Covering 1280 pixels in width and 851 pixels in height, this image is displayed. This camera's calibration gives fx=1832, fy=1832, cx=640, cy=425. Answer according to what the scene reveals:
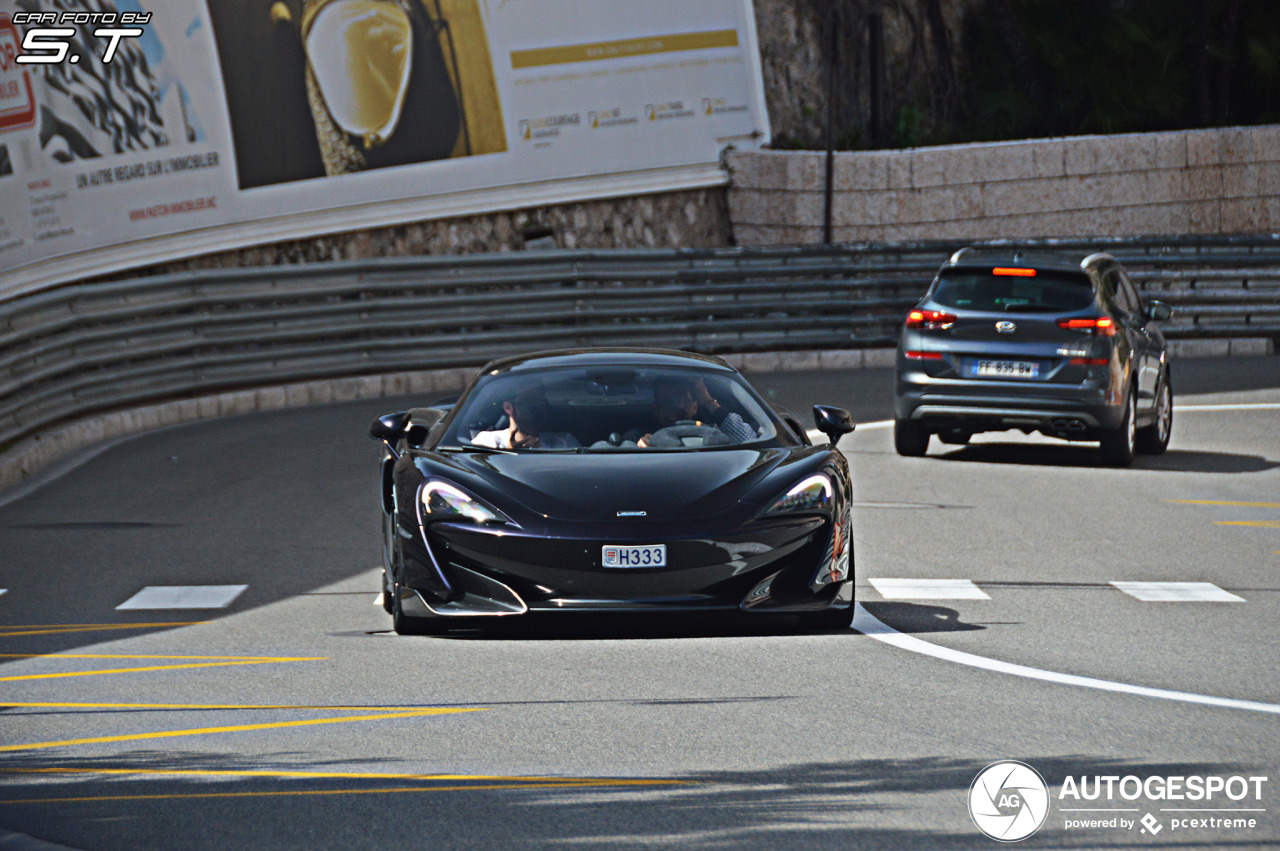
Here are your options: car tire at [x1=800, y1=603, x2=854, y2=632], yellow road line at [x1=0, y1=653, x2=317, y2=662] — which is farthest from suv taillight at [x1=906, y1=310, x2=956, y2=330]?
yellow road line at [x1=0, y1=653, x2=317, y2=662]

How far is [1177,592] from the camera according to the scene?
31.5 ft

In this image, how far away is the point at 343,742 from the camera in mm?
6398

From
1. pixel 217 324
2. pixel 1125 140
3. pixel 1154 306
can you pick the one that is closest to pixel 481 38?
pixel 217 324

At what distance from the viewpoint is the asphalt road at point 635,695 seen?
5430 mm

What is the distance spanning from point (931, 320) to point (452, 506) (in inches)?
322

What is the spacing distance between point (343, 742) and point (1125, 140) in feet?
73.7

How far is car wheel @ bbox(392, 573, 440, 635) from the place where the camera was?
25.3ft

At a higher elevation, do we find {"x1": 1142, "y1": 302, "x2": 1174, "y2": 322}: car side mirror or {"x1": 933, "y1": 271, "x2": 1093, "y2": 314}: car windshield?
{"x1": 933, "y1": 271, "x2": 1093, "y2": 314}: car windshield

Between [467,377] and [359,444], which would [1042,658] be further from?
[467,377]

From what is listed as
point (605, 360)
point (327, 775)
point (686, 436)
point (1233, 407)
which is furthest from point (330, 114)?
point (327, 775)

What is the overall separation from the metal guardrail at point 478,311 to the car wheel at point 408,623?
827cm

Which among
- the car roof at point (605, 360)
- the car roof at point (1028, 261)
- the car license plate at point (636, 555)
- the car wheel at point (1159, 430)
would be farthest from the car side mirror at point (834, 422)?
the car wheel at point (1159, 430)

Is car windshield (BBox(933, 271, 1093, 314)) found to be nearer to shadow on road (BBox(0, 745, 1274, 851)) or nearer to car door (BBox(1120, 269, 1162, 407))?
car door (BBox(1120, 269, 1162, 407))

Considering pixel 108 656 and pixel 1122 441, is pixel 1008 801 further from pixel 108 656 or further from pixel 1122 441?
pixel 1122 441
